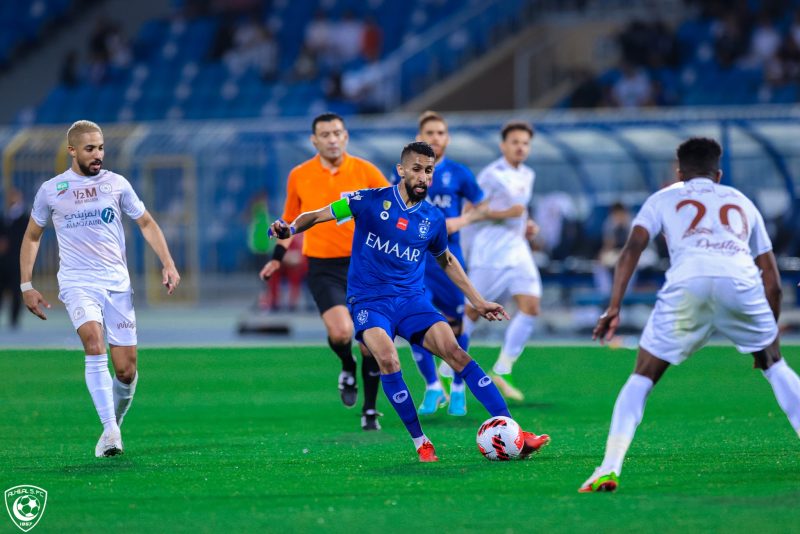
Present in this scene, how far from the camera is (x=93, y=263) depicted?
924cm

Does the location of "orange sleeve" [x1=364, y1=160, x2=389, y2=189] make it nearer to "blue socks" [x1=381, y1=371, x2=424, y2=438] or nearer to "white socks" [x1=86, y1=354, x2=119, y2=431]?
"blue socks" [x1=381, y1=371, x2=424, y2=438]

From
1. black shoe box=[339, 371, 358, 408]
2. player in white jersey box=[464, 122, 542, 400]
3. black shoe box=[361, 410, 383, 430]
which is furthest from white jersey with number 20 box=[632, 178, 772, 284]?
player in white jersey box=[464, 122, 542, 400]

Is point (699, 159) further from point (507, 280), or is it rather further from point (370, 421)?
point (507, 280)

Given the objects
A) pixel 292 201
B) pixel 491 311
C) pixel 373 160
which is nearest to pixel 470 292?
pixel 491 311

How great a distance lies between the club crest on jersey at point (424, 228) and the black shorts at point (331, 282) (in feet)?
7.05

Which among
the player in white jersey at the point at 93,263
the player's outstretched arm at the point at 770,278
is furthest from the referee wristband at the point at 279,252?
the player's outstretched arm at the point at 770,278

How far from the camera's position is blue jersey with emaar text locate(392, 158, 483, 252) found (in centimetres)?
1185

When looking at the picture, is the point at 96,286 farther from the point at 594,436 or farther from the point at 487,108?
the point at 487,108

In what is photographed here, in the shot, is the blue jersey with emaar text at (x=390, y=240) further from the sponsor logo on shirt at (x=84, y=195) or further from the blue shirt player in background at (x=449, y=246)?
the blue shirt player in background at (x=449, y=246)

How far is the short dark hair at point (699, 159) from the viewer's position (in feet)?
24.6

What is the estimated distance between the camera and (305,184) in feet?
36.8

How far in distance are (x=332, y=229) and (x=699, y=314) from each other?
177 inches

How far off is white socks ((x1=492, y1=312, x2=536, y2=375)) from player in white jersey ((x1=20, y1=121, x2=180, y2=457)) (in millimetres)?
4086

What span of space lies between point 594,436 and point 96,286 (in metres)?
3.74
